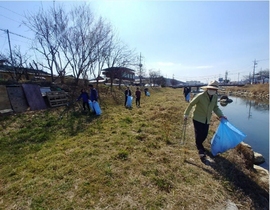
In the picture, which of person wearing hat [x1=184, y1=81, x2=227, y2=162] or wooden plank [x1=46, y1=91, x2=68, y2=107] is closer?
person wearing hat [x1=184, y1=81, x2=227, y2=162]

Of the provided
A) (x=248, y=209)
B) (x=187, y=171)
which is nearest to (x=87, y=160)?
(x=187, y=171)

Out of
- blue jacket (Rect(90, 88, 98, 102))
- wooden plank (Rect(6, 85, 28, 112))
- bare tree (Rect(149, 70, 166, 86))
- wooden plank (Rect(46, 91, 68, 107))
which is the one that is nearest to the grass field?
wooden plank (Rect(6, 85, 28, 112))

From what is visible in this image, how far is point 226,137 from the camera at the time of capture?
329 cm

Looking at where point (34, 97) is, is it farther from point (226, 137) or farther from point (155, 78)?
point (155, 78)

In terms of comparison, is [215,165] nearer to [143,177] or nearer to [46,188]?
[143,177]

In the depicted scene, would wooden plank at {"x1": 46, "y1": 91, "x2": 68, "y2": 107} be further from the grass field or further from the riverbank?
the riverbank

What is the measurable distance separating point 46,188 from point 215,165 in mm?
3360

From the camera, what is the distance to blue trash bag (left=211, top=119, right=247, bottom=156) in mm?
3162

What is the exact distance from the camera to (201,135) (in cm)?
348

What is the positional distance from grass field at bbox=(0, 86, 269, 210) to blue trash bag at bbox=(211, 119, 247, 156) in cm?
35

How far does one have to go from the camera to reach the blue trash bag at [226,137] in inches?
124

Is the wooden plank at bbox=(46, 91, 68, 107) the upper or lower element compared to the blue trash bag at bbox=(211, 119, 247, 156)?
upper

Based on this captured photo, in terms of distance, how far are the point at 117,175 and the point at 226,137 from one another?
2.48 meters

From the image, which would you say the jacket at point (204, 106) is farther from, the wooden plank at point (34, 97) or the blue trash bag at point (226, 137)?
the wooden plank at point (34, 97)
